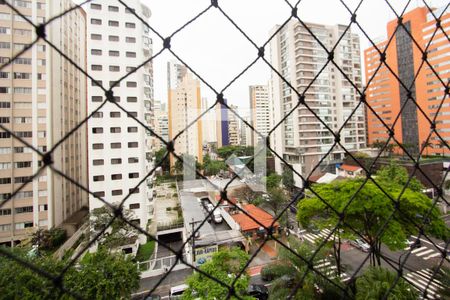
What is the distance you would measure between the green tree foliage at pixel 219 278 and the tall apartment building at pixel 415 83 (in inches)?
326

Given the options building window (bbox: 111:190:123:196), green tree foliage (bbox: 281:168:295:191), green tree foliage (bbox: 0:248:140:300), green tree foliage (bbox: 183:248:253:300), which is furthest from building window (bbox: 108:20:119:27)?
green tree foliage (bbox: 281:168:295:191)

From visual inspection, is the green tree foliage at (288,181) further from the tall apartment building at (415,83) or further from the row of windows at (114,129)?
the row of windows at (114,129)

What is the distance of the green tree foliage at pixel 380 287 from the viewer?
1687 mm

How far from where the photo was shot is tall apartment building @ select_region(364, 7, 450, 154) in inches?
390

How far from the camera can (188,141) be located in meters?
9.58

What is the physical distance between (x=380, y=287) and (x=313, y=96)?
8.34 meters

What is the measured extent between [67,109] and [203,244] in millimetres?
5396

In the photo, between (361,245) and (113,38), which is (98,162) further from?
(361,245)

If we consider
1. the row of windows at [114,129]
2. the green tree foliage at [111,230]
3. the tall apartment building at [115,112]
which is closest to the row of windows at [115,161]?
the tall apartment building at [115,112]

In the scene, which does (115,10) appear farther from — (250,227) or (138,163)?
(250,227)

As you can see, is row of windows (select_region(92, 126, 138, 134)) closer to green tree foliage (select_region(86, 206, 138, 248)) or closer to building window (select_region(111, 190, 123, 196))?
building window (select_region(111, 190, 123, 196))

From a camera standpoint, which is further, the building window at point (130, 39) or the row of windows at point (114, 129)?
the building window at point (130, 39)

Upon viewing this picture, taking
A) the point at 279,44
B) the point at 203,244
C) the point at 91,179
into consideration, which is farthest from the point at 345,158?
the point at 91,179

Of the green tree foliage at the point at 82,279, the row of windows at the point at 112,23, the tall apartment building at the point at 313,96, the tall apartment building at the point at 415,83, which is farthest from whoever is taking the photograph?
the tall apartment building at the point at 415,83
